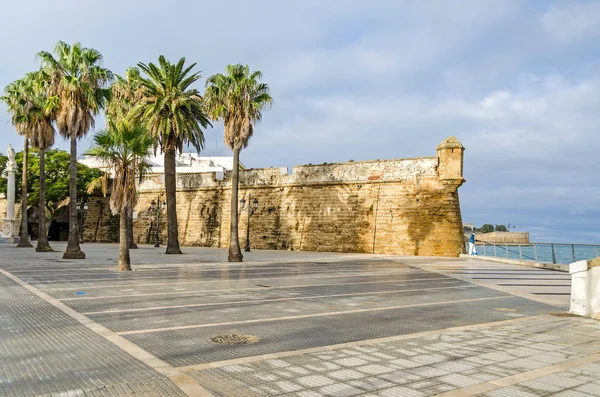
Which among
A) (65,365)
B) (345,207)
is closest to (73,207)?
(345,207)

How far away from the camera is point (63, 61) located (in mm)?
22391

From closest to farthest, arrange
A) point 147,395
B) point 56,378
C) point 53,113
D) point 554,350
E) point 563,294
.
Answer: point 147,395 < point 56,378 < point 554,350 < point 563,294 < point 53,113

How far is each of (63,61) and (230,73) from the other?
306 inches

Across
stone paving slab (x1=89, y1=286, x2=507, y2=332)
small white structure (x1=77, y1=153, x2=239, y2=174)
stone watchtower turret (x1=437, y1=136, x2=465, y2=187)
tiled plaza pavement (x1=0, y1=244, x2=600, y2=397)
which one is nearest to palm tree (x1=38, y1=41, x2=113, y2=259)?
tiled plaza pavement (x1=0, y1=244, x2=600, y2=397)

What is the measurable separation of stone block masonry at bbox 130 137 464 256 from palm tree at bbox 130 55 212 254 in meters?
10.3

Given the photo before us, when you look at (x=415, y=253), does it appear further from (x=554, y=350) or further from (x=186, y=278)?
(x=554, y=350)

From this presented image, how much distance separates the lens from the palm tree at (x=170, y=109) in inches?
1049

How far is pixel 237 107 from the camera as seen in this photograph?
75.3 feet

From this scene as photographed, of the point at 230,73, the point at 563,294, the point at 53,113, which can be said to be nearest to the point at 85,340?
the point at 563,294

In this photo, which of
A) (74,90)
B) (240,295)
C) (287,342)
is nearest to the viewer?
(287,342)

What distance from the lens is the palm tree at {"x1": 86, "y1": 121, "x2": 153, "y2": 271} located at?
641 inches

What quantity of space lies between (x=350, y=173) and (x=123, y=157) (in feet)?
66.7

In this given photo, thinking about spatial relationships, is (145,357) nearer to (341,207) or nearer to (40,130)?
(40,130)

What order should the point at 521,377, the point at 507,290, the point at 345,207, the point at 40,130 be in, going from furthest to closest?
1. the point at 345,207
2. the point at 40,130
3. the point at 507,290
4. the point at 521,377
